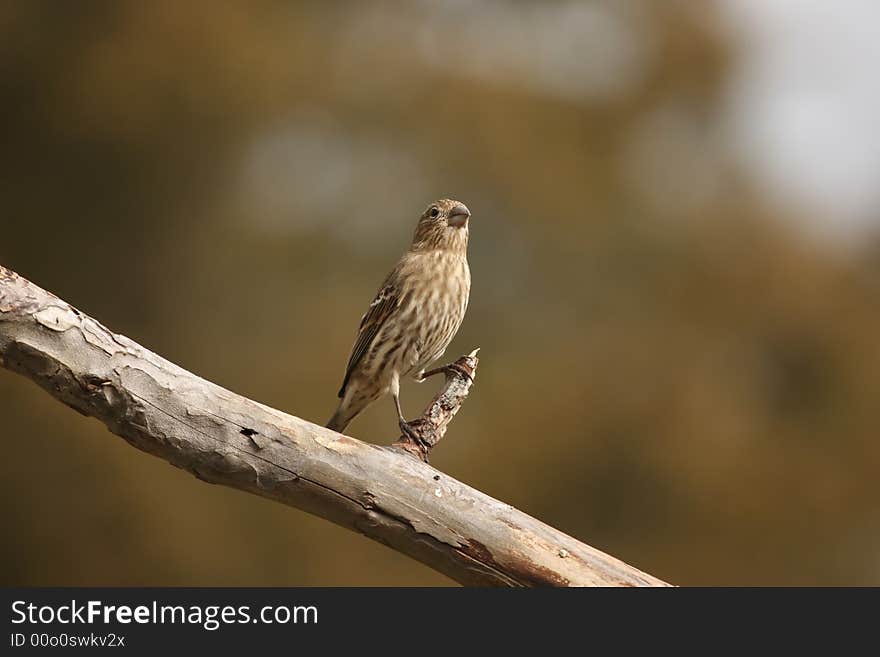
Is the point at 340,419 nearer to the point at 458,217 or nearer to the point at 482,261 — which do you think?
the point at 458,217

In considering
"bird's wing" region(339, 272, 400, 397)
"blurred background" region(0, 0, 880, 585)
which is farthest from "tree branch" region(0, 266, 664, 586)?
"blurred background" region(0, 0, 880, 585)

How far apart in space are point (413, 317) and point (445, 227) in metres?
0.61

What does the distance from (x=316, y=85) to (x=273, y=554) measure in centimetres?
550

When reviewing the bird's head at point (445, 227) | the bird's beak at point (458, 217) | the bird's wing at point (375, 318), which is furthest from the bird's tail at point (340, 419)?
the bird's beak at point (458, 217)

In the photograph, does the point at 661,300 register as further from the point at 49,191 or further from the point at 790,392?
the point at 49,191

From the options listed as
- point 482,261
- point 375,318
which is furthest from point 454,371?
point 482,261

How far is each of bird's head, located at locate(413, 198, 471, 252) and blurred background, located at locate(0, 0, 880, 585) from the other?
4518 millimetres

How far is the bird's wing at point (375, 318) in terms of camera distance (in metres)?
5.82

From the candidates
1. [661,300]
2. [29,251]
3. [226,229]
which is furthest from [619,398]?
[29,251]

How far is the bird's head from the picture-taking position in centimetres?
592

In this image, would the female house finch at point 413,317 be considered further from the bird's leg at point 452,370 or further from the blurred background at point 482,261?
the blurred background at point 482,261

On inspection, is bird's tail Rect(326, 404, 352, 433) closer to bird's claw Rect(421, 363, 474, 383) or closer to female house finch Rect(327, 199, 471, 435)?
female house finch Rect(327, 199, 471, 435)

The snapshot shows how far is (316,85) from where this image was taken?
12.2 m

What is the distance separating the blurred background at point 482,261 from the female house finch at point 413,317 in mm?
4493
